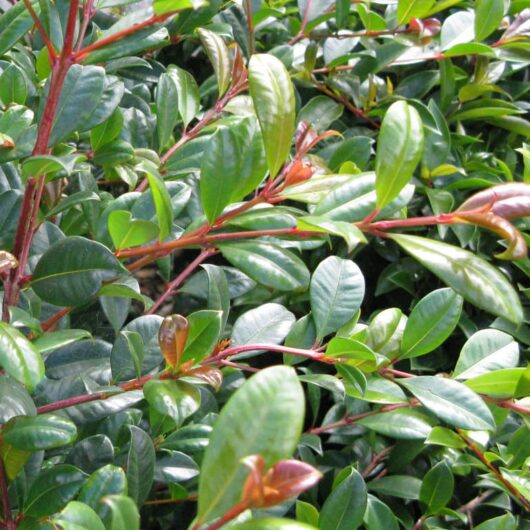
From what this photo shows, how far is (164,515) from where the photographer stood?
3.26ft

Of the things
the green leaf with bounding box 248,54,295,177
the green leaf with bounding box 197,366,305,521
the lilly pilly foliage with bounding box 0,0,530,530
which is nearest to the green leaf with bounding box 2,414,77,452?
the lilly pilly foliage with bounding box 0,0,530,530

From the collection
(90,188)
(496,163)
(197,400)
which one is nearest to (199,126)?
(90,188)

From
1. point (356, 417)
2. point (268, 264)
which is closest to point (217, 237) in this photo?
point (268, 264)

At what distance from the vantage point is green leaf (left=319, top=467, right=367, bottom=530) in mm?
819

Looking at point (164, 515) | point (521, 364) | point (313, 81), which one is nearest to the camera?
point (164, 515)

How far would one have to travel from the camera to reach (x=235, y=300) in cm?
116

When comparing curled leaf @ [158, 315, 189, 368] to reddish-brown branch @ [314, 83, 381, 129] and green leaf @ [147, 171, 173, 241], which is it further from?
reddish-brown branch @ [314, 83, 381, 129]

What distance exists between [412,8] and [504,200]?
0.64 m

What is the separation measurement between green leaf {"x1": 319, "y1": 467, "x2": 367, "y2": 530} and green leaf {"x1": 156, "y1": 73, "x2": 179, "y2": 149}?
0.53 meters

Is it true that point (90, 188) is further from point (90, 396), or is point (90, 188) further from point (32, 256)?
point (90, 396)

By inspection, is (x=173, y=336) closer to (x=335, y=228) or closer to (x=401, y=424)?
(x=335, y=228)

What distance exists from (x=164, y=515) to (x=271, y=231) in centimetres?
51

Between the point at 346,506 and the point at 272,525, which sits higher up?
the point at 272,525

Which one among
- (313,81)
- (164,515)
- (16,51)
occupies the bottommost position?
(164,515)
